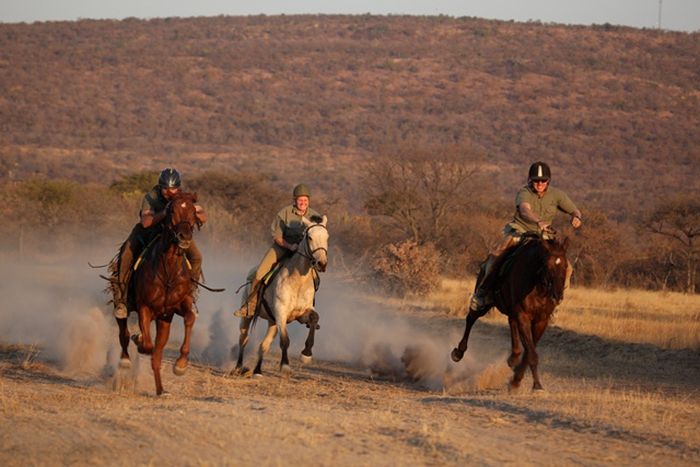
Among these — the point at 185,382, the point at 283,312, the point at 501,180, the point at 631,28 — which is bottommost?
the point at 185,382

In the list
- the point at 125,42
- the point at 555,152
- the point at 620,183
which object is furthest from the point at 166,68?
the point at 620,183

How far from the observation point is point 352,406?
1340cm

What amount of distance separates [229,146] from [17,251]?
5033 centimetres

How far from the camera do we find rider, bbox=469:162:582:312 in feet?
51.4

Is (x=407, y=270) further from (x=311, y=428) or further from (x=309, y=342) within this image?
(x=311, y=428)

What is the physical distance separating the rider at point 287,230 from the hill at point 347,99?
57.0 m

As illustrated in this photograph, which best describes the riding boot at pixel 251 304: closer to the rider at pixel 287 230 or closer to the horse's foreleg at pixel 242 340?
the rider at pixel 287 230

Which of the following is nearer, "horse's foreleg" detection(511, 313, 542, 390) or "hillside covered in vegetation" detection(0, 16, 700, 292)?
"horse's foreleg" detection(511, 313, 542, 390)

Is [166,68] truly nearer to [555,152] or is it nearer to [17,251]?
[555,152]

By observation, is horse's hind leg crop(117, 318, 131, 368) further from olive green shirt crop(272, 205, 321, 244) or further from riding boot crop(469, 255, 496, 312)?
riding boot crop(469, 255, 496, 312)

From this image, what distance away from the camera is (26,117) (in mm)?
102000

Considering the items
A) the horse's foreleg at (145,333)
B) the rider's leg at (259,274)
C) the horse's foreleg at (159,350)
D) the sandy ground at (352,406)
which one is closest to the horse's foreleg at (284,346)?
the sandy ground at (352,406)

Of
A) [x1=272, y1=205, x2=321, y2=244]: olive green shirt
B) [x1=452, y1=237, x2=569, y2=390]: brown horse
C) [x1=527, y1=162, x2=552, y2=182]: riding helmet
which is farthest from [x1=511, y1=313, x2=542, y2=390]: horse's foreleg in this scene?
[x1=272, y1=205, x2=321, y2=244]: olive green shirt

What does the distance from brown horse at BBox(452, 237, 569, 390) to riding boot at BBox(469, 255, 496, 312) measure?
1.05ft
